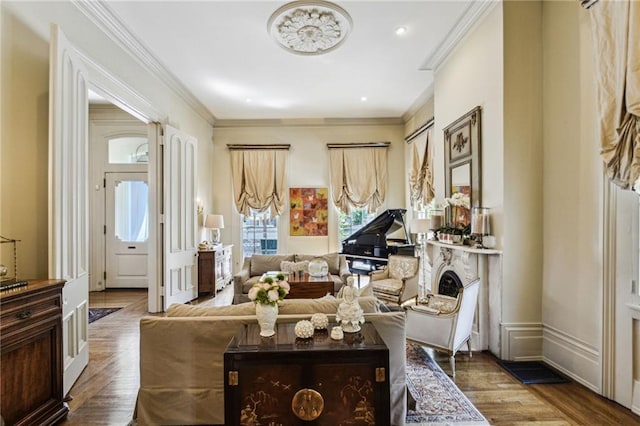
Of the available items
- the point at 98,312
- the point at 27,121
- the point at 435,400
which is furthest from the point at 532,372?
the point at 98,312

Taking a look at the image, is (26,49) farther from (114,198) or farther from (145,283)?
(145,283)

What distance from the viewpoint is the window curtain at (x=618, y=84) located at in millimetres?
2094

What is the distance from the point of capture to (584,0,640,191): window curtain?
2.09 meters

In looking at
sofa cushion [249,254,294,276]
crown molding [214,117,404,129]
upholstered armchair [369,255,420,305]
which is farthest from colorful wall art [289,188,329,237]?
upholstered armchair [369,255,420,305]

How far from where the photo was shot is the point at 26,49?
247cm

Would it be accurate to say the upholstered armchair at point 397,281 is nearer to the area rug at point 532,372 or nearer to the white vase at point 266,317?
the area rug at point 532,372

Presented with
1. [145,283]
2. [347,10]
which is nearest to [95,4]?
[347,10]

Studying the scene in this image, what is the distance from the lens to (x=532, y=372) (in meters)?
2.89

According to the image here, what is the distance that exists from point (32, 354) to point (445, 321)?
3.18 meters

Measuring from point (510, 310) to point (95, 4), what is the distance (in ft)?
17.0

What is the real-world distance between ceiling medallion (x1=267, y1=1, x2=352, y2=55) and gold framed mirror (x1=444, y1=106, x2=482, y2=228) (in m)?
1.81

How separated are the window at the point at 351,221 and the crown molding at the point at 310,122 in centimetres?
201

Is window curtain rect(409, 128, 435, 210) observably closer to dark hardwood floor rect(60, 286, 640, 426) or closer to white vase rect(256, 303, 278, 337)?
dark hardwood floor rect(60, 286, 640, 426)

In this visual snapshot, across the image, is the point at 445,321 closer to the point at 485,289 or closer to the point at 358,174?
the point at 485,289
